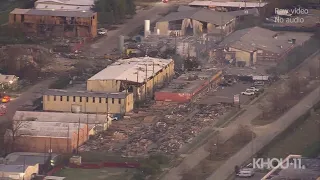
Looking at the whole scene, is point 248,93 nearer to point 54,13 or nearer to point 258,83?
point 258,83

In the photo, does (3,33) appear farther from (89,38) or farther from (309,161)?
(309,161)

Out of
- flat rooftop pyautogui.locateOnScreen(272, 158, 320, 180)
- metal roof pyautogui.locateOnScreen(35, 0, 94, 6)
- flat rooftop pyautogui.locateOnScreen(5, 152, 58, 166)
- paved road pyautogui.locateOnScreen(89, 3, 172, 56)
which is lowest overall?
paved road pyautogui.locateOnScreen(89, 3, 172, 56)

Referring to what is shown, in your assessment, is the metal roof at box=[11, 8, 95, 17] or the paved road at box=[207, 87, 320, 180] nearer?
the paved road at box=[207, 87, 320, 180]

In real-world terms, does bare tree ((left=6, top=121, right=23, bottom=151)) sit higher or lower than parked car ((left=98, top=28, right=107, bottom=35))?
higher

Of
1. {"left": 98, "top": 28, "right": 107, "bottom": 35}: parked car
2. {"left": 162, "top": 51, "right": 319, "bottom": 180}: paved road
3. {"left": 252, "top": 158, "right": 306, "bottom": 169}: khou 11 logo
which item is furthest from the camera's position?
{"left": 98, "top": 28, "right": 107, "bottom": 35}: parked car

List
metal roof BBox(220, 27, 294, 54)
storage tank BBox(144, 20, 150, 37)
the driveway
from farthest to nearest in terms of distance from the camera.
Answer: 1. storage tank BBox(144, 20, 150, 37)
2. metal roof BBox(220, 27, 294, 54)
3. the driveway

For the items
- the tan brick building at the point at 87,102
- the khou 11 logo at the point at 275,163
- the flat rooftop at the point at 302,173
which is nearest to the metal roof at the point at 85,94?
the tan brick building at the point at 87,102

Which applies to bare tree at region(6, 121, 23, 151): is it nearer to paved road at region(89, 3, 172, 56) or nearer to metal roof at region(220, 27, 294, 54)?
paved road at region(89, 3, 172, 56)

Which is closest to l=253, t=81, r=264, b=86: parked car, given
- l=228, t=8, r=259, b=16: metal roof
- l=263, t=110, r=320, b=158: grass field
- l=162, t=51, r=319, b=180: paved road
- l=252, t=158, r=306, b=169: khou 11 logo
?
l=162, t=51, r=319, b=180: paved road

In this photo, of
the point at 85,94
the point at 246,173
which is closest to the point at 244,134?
the point at 246,173
